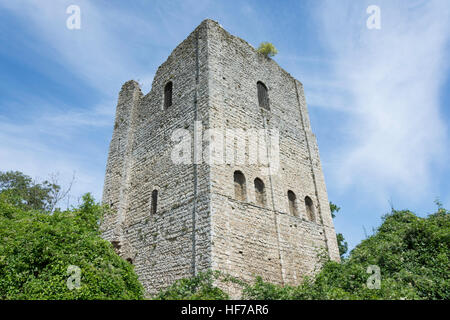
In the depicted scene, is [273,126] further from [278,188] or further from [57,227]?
[57,227]

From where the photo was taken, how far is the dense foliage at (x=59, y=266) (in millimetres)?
6641

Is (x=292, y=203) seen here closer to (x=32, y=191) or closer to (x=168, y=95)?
(x=168, y=95)

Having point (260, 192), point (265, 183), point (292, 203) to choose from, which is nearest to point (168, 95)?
point (265, 183)

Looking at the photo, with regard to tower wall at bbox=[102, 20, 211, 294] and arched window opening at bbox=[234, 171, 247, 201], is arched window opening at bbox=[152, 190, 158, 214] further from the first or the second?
arched window opening at bbox=[234, 171, 247, 201]

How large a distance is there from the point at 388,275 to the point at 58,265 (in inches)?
301

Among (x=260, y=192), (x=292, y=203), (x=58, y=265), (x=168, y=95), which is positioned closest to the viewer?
(x=58, y=265)

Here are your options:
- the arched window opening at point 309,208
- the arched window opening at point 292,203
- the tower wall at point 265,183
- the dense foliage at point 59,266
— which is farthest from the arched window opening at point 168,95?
the arched window opening at point 309,208

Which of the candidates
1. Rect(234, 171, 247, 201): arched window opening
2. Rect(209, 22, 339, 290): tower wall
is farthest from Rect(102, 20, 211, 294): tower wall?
Rect(234, 171, 247, 201): arched window opening

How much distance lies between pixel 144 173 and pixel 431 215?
33.5 feet

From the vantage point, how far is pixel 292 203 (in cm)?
1213

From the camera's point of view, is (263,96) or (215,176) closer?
(215,176)

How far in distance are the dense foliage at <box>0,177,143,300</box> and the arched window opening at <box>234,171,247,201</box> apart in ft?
12.6

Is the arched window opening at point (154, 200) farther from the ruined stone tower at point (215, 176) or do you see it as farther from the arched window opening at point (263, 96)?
the arched window opening at point (263, 96)

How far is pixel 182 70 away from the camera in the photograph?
13.1 meters
